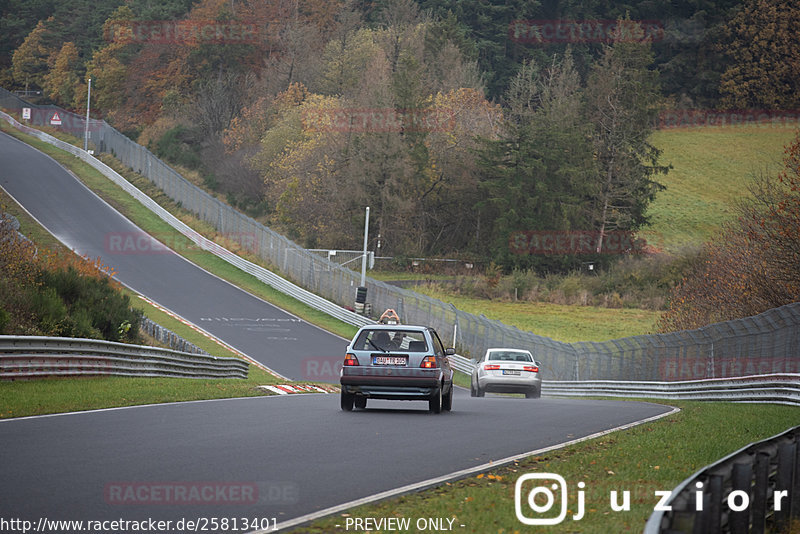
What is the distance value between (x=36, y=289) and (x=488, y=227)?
6414 centimetres

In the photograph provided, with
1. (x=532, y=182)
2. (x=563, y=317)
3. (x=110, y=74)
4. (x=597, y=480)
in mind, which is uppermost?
(x=110, y=74)

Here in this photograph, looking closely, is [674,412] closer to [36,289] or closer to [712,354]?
[712,354]

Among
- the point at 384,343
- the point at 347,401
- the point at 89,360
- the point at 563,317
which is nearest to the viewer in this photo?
the point at 347,401

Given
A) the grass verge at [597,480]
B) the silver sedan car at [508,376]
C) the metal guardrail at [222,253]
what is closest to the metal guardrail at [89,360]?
the silver sedan car at [508,376]

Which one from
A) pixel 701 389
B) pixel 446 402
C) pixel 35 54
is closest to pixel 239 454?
pixel 446 402

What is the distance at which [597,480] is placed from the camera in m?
9.39

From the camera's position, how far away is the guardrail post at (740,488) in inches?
264

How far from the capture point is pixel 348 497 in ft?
27.0

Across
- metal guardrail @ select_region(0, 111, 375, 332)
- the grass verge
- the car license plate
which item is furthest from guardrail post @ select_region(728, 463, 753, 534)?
metal guardrail @ select_region(0, 111, 375, 332)

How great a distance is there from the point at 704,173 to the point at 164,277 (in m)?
72.2

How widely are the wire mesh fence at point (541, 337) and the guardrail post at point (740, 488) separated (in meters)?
15.7

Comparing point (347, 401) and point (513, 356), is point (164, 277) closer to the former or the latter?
point (513, 356)

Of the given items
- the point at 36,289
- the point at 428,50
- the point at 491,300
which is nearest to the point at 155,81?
the point at 428,50

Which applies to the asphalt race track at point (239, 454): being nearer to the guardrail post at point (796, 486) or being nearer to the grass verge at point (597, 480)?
the grass verge at point (597, 480)
